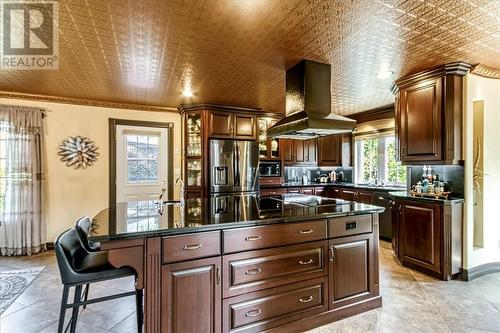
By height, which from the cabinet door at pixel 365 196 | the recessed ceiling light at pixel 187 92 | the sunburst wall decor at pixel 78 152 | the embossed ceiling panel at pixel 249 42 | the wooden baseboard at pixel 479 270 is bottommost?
the wooden baseboard at pixel 479 270

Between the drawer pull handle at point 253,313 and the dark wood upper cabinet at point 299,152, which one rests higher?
the dark wood upper cabinet at point 299,152

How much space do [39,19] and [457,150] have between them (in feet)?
14.3

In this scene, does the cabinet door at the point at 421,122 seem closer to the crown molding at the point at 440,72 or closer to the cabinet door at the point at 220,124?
the crown molding at the point at 440,72

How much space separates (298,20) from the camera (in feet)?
6.99

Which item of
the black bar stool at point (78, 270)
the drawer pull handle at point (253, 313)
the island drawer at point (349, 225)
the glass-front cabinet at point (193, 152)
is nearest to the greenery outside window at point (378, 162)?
the island drawer at point (349, 225)

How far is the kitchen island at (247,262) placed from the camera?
174cm

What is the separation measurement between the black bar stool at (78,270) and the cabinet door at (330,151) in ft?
16.7

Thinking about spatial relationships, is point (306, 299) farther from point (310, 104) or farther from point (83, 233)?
point (83, 233)

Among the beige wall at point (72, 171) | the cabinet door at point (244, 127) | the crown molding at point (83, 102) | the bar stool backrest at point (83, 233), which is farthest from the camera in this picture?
the cabinet door at point (244, 127)

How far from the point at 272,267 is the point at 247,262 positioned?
0.72 ft

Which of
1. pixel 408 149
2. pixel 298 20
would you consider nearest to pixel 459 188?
pixel 408 149

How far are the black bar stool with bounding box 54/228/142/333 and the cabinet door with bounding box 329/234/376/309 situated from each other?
156 centimetres

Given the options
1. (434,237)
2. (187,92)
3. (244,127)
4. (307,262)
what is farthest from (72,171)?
(434,237)

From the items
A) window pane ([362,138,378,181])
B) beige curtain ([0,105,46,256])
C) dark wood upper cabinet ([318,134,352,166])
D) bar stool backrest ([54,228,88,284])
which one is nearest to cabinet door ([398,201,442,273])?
window pane ([362,138,378,181])
